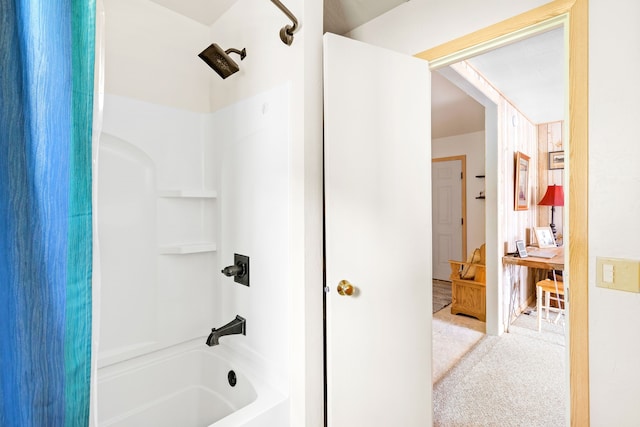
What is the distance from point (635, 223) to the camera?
1.06 m

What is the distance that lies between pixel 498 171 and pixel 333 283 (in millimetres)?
2599

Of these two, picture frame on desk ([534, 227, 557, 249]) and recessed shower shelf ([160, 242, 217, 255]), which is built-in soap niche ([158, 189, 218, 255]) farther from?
picture frame on desk ([534, 227, 557, 249])

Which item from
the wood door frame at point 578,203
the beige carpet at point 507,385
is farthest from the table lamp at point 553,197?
the wood door frame at point 578,203

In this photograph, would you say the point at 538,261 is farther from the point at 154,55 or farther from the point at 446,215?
the point at 154,55

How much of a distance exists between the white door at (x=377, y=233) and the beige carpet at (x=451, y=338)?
1.16 meters

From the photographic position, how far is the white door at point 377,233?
134 centimetres

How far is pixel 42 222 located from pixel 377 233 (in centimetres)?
115

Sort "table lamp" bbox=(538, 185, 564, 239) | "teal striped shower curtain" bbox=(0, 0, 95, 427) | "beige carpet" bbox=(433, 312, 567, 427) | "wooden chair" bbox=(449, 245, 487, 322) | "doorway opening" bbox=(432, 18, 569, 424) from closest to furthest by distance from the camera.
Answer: "teal striped shower curtain" bbox=(0, 0, 95, 427) < "beige carpet" bbox=(433, 312, 567, 427) < "doorway opening" bbox=(432, 18, 569, 424) < "wooden chair" bbox=(449, 245, 487, 322) < "table lamp" bbox=(538, 185, 564, 239)

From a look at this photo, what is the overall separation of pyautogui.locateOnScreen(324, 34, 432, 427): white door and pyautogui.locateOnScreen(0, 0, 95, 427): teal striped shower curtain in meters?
0.88

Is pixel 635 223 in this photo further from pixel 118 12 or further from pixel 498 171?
pixel 118 12

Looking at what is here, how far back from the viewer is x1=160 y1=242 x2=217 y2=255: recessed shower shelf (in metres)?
1.74

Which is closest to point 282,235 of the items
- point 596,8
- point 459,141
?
point 596,8

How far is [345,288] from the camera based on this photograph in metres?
1.33

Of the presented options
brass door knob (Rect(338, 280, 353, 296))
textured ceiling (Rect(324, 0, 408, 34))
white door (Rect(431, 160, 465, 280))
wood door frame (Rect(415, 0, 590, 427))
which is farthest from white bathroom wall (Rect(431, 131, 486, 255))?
brass door knob (Rect(338, 280, 353, 296))
